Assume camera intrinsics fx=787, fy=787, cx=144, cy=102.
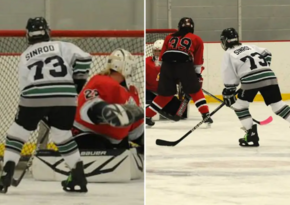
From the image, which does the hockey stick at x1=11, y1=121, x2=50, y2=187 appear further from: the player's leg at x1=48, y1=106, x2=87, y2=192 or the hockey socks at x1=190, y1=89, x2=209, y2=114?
the hockey socks at x1=190, y1=89, x2=209, y2=114

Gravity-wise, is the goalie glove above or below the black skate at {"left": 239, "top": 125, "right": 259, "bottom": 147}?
above

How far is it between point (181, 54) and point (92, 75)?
9.34ft

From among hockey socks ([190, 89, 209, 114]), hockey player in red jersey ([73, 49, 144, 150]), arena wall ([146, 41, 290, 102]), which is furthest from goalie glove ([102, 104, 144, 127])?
arena wall ([146, 41, 290, 102])

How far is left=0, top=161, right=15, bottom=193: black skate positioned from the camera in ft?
6.91

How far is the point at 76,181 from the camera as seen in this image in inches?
83.8

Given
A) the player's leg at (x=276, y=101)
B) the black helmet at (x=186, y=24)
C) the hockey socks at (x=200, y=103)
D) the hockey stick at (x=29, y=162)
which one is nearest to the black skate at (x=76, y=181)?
the hockey stick at (x=29, y=162)

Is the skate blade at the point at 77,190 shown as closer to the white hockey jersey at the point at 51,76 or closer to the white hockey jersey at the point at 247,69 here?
the white hockey jersey at the point at 51,76

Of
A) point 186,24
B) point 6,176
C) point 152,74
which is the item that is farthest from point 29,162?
point 152,74

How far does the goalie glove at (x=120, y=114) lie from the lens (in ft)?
6.20

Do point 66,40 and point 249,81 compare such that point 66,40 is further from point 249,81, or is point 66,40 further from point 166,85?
point 166,85

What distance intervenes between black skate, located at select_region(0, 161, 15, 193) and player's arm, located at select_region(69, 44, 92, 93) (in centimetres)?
31

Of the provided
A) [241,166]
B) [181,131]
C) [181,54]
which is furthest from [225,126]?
[241,166]

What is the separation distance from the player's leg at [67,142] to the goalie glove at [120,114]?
132 millimetres

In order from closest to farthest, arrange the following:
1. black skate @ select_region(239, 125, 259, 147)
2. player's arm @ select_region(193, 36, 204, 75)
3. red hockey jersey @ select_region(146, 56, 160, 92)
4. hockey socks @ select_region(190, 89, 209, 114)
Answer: black skate @ select_region(239, 125, 259, 147) < hockey socks @ select_region(190, 89, 209, 114) < player's arm @ select_region(193, 36, 204, 75) < red hockey jersey @ select_region(146, 56, 160, 92)
